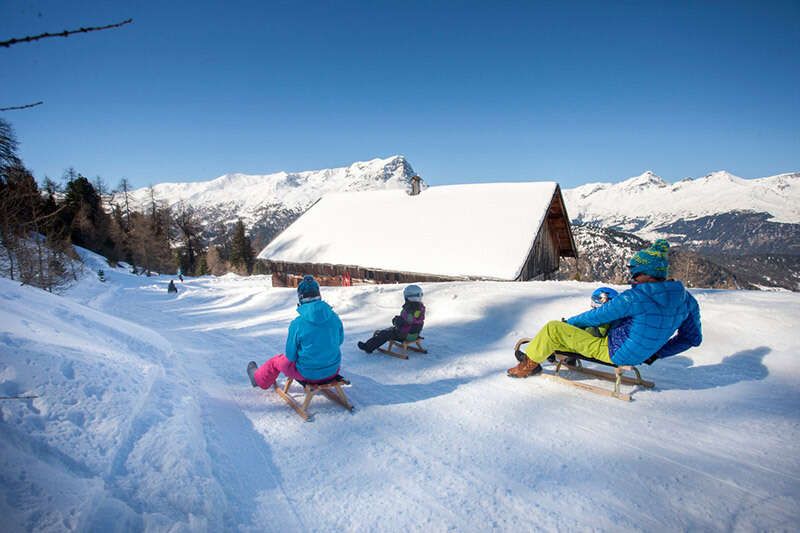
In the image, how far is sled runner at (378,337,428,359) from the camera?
6353 millimetres

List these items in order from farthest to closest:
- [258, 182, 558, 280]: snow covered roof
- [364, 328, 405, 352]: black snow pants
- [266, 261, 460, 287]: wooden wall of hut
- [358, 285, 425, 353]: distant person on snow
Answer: [266, 261, 460, 287]: wooden wall of hut
[258, 182, 558, 280]: snow covered roof
[364, 328, 405, 352]: black snow pants
[358, 285, 425, 353]: distant person on snow

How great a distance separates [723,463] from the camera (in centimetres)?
320

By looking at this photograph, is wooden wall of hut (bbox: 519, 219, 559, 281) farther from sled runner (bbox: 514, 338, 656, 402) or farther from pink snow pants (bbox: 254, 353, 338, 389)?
pink snow pants (bbox: 254, 353, 338, 389)

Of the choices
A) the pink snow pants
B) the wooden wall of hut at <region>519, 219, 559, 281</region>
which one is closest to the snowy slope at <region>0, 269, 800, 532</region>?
the pink snow pants

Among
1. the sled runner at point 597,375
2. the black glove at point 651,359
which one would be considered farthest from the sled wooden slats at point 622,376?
the black glove at point 651,359

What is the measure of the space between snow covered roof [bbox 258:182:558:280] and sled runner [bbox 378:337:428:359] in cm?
822

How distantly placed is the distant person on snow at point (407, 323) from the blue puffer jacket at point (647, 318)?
289cm

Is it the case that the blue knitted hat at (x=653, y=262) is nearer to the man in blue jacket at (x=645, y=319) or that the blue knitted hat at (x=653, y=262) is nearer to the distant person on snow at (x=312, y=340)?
the man in blue jacket at (x=645, y=319)

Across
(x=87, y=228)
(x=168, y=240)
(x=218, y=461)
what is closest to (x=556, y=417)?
(x=218, y=461)

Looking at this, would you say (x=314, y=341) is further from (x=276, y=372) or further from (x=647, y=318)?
(x=647, y=318)

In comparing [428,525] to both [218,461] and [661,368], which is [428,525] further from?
[661,368]

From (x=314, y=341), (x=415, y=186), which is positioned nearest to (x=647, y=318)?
(x=314, y=341)

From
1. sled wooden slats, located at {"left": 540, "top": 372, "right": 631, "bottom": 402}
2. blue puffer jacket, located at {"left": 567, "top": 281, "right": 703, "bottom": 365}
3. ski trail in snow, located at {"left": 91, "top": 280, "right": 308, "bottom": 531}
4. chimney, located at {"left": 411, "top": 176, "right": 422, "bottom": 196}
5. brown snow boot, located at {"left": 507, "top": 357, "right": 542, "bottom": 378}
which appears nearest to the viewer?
ski trail in snow, located at {"left": 91, "top": 280, "right": 308, "bottom": 531}

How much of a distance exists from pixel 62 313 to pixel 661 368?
8873 millimetres
